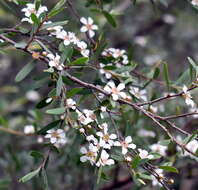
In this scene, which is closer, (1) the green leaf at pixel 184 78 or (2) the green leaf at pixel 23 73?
(2) the green leaf at pixel 23 73

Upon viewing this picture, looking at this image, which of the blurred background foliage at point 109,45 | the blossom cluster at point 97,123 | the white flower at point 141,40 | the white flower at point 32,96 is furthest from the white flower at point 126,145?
the white flower at point 32,96

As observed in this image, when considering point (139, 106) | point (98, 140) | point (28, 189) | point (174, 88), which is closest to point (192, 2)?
point (174, 88)

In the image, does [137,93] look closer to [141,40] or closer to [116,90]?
[116,90]

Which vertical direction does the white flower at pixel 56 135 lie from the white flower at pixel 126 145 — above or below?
above

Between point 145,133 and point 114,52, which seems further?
point 145,133

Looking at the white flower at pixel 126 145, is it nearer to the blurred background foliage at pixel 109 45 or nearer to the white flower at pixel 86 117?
the white flower at pixel 86 117

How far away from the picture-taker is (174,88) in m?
1.36

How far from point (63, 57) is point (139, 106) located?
23 cm

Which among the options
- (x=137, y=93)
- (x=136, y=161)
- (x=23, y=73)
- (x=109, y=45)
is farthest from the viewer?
(x=109, y=45)

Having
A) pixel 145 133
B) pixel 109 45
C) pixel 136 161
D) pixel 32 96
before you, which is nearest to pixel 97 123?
pixel 136 161

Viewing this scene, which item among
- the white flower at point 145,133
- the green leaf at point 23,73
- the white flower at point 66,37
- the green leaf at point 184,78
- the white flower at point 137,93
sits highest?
the white flower at point 66,37

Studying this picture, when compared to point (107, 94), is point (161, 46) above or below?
below

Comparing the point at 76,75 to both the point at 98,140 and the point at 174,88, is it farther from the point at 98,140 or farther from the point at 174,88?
the point at 174,88

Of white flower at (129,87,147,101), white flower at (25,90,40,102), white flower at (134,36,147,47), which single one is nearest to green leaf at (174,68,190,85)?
white flower at (129,87,147,101)
